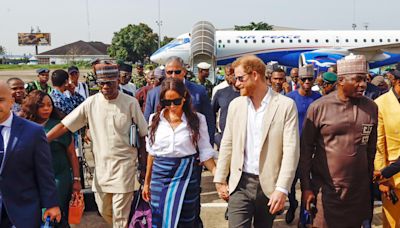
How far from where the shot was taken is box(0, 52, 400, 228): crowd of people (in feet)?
9.26

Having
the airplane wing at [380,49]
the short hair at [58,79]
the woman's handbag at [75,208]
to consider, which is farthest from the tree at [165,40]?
the woman's handbag at [75,208]

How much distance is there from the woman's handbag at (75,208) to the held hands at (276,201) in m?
1.65

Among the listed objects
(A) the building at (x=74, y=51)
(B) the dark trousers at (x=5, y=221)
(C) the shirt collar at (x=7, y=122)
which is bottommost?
(B) the dark trousers at (x=5, y=221)

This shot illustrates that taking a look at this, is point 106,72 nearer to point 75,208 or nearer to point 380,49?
point 75,208

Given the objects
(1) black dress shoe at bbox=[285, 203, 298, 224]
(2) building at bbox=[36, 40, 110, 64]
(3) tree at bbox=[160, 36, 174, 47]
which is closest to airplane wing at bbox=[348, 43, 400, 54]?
(1) black dress shoe at bbox=[285, 203, 298, 224]

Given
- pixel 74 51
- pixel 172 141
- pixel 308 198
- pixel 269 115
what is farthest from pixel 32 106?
pixel 74 51

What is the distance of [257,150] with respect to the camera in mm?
3100

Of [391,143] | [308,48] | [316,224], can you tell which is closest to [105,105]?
[316,224]

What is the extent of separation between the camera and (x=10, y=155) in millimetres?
2650

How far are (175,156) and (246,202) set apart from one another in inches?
26.5

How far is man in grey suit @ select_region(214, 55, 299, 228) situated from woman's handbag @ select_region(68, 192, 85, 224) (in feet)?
4.04

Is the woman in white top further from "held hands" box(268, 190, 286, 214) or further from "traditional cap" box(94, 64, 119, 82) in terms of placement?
"held hands" box(268, 190, 286, 214)

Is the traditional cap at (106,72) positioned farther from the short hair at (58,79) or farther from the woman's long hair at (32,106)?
the short hair at (58,79)

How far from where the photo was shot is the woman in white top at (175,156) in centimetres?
340
